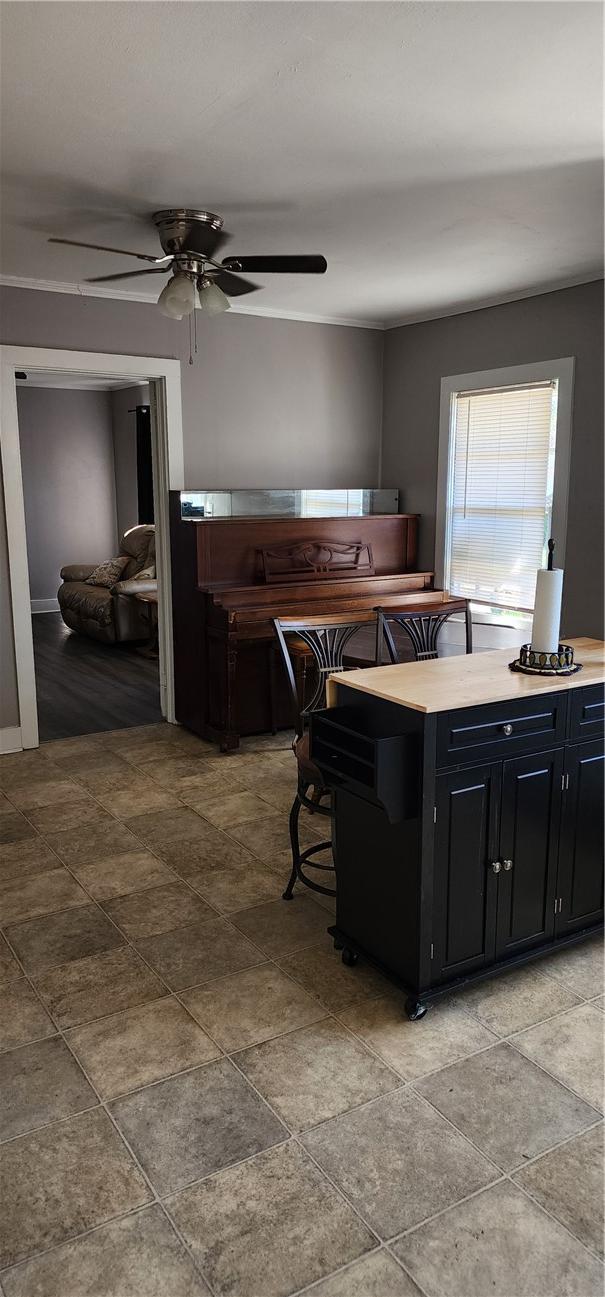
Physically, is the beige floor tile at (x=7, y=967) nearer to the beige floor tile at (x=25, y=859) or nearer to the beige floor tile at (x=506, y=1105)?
the beige floor tile at (x=25, y=859)

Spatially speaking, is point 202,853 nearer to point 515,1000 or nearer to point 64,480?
point 515,1000

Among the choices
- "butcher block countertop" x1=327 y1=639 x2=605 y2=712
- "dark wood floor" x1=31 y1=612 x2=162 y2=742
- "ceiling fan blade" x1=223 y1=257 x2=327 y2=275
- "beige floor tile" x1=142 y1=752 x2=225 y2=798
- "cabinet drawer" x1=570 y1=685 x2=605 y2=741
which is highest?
"ceiling fan blade" x1=223 y1=257 x2=327 y2=275

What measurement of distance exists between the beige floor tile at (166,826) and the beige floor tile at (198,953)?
0.74 metres

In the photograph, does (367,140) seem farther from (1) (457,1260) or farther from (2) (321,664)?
(1) (457,1260)

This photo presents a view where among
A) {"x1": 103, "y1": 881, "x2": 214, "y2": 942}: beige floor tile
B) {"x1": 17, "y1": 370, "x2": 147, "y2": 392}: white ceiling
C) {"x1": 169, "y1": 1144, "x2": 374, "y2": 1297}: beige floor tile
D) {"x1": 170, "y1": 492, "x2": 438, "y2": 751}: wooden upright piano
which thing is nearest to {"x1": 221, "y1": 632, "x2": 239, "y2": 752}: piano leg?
{"x1": 170, "y1": 492, "x2": 438, "y2": 751}: wooden upright piano

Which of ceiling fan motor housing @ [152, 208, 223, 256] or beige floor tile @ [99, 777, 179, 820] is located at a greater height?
ceiling fan motor housing @ [152, 208, 223, 256]

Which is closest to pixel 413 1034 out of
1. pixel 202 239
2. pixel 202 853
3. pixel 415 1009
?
pixel 415 1009

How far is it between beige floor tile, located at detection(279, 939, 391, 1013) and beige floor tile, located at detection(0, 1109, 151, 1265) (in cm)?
74

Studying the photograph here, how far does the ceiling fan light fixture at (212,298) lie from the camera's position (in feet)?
11.2

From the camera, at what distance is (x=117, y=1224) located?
1.79 m

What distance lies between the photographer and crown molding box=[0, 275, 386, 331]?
14.6 feet

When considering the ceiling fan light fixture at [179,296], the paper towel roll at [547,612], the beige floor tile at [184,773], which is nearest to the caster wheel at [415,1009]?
the paper towel roll at [547,612]

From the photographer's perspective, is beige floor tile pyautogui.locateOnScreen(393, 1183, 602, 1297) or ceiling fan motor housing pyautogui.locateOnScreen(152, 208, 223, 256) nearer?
beige floor tile pyautogui.locateOnScreen(393, 1183, 602, 1297)

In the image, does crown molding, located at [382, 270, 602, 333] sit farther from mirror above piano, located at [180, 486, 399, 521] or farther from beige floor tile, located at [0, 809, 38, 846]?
beige floor tile, located at [0, 809, 38, 846]
